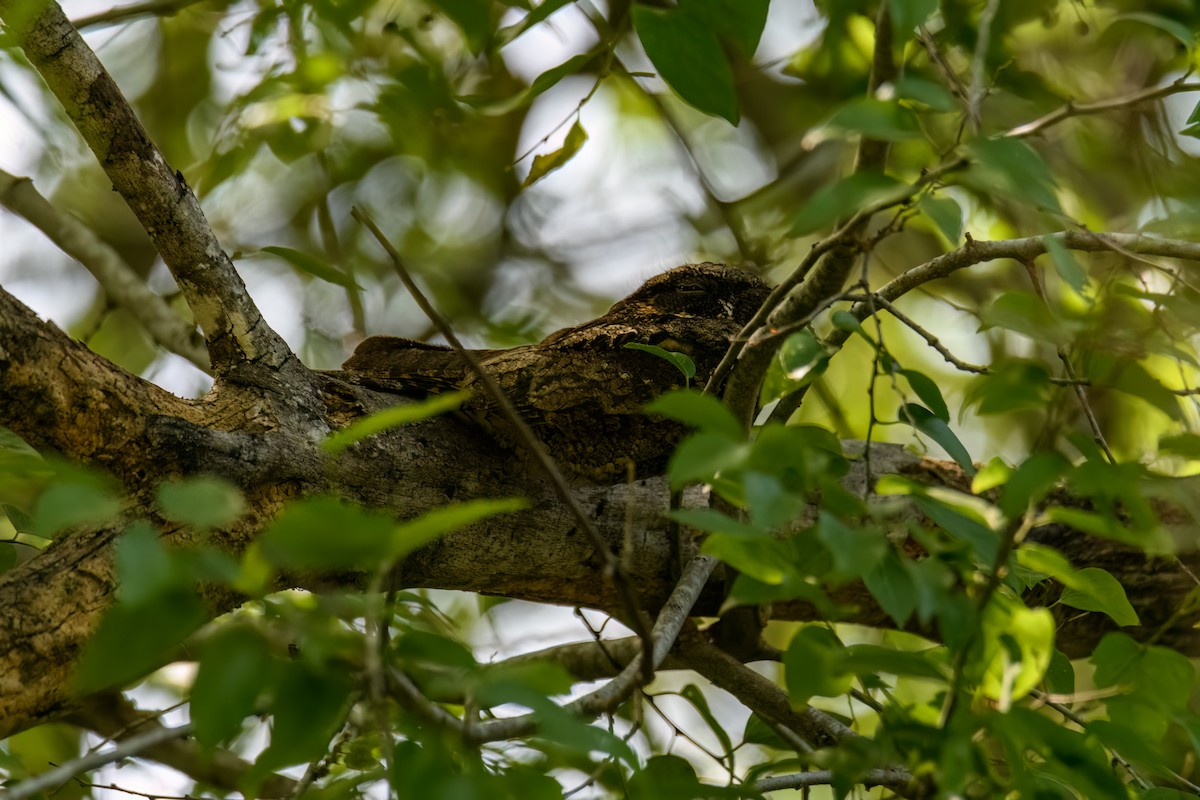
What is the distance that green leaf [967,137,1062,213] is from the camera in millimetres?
820

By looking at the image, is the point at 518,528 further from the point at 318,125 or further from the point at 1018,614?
the point at 318,125

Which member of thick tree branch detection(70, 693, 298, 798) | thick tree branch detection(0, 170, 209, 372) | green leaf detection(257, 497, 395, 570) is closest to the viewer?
green leaf detection(257, 497, 395, 570)

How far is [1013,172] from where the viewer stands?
2.72 ft

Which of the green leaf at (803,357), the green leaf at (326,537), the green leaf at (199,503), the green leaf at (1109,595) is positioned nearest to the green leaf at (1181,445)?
the green leaf at (1109,595)

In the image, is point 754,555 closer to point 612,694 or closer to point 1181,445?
point 612,694

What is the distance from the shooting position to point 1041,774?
1094 mm

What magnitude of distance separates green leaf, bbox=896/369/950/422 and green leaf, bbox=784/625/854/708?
0.30 metres

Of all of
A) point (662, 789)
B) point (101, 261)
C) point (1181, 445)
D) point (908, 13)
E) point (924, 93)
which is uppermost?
point (101, 261)

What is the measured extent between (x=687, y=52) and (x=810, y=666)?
73 cm

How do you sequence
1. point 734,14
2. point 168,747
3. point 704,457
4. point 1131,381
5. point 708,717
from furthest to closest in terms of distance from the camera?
point 168,747 → point 708,717 → point 734,14 → point 1131,381 → point 704,457

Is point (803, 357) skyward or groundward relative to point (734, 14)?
groundward

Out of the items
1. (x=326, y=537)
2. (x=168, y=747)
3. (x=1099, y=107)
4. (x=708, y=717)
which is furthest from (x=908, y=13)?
(x=168, y=747)

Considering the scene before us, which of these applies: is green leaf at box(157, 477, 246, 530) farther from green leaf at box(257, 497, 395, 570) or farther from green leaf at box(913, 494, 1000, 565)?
green leaf at box(913, 494, 1000, 565)

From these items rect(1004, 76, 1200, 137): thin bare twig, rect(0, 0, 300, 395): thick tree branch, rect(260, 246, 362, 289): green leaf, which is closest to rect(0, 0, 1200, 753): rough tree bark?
rect(0, 0, 300, 395): thick tree branch
